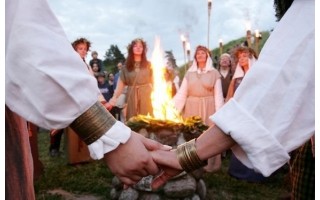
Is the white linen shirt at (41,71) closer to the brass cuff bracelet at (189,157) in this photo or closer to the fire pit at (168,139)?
the brass cuff bracelet at (189,157)

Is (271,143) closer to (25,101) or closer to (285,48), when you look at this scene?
(285,48)

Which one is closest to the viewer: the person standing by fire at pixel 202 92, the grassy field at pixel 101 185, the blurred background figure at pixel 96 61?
the grassy field at pixel 101 185

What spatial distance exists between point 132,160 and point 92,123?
38cm

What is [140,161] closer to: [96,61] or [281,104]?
[281,104]

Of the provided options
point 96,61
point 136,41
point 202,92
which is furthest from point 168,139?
point 96,61

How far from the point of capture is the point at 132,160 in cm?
181

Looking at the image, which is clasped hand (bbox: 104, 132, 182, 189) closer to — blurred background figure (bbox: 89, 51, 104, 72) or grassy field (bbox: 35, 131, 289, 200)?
grassy field (bbox: 35, 131, 289, 200)

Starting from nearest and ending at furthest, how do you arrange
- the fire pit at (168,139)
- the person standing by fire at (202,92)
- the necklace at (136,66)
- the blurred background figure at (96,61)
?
1. the fire pit at (168,139)
2. the person standing by fire at (202,92)
3. the necklace at (136,66)
4. the blurred background figure at (96,61)

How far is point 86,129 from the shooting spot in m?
1.53

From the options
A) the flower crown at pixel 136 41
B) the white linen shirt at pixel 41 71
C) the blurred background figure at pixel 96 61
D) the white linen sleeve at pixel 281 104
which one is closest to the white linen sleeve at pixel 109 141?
the white linen shirt at pixel 41 71

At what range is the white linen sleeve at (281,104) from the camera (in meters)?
1.38

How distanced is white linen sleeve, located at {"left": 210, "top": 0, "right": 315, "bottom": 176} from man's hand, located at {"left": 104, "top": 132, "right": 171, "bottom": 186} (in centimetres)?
51

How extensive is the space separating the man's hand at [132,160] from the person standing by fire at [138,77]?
467cm
